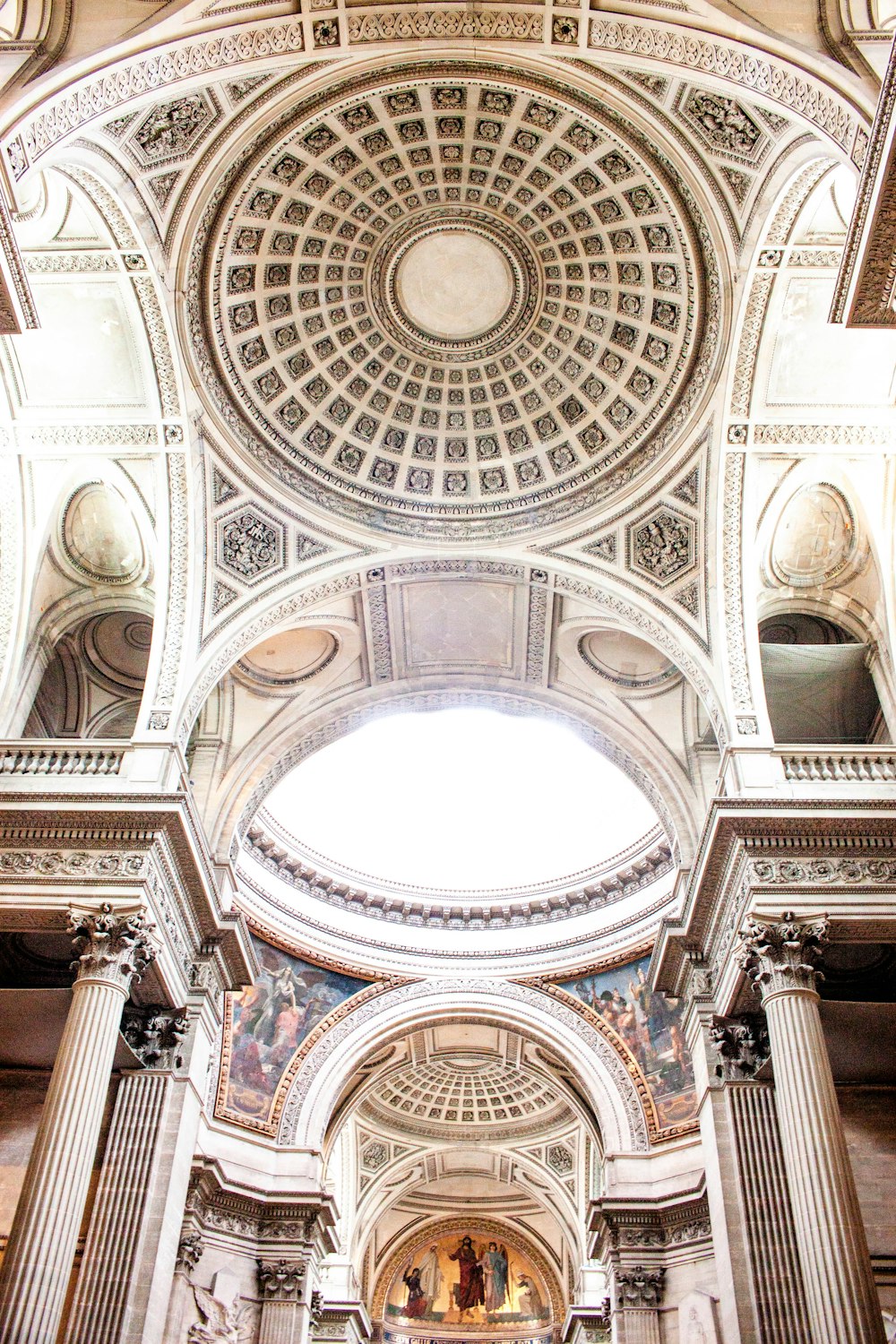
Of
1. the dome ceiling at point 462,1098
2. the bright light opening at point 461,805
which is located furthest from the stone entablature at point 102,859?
the dome ceiling at point 462,1098

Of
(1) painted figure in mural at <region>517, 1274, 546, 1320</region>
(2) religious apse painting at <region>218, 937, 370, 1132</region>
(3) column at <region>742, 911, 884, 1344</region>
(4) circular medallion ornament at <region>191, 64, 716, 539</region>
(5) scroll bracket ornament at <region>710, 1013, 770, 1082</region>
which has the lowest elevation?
(3) column at <region>742, 911, 884, 1344</region>

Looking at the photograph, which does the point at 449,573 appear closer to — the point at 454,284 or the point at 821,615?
the point at 454,284

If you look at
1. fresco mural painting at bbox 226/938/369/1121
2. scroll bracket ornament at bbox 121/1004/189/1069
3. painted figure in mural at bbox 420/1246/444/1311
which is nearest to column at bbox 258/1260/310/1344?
fresco mural painting at bbox 226/938/369/1121

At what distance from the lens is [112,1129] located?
1270cm

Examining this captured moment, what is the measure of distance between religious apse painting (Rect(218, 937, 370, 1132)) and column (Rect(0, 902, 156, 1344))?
522 inches

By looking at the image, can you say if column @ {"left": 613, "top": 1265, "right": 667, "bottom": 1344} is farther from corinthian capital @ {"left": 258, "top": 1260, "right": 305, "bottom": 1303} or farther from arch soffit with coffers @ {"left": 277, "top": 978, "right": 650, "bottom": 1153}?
corinthian capital @ {"left": 258, "top": 1260, "right": 305, "bottom": 1303}

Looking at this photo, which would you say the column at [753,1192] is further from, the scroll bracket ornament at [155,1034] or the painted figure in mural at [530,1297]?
the painted figure in mural at [530,1297]

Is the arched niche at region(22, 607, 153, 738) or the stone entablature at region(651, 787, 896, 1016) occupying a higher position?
the arched niche at region(22, 607, 153, 738)

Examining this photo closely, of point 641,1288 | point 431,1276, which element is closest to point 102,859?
point 641,1288

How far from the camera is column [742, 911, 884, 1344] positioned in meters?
9.52

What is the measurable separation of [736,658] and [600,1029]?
14.4 meters

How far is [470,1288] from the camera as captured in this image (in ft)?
120

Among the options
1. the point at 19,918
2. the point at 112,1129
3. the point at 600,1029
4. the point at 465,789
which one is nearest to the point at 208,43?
the point at 19,918

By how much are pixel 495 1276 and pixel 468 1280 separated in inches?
37.9
